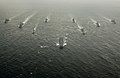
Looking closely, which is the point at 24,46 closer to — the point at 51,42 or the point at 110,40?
the point at 51,42

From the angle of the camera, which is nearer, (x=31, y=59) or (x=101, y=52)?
(x=31, y=59)

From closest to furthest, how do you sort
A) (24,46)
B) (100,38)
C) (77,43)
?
(24,46), (77,43), (100,38)

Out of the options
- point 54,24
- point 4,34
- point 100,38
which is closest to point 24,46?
point 4,34

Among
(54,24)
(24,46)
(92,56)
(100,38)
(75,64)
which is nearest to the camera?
(75,64)

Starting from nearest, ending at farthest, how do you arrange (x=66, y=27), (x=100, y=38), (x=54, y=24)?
1. (x=100, y=38)
2. (x=66, y=27)
3. (x=54, y=24)

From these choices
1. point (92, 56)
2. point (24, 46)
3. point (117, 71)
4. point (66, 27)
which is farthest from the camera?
point (66, 27)

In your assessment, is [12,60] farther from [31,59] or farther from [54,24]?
[54,24]

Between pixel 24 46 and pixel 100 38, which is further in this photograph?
pixel 100 38

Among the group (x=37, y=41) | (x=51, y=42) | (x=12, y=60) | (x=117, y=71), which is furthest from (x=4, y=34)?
(x=117, y=71)
